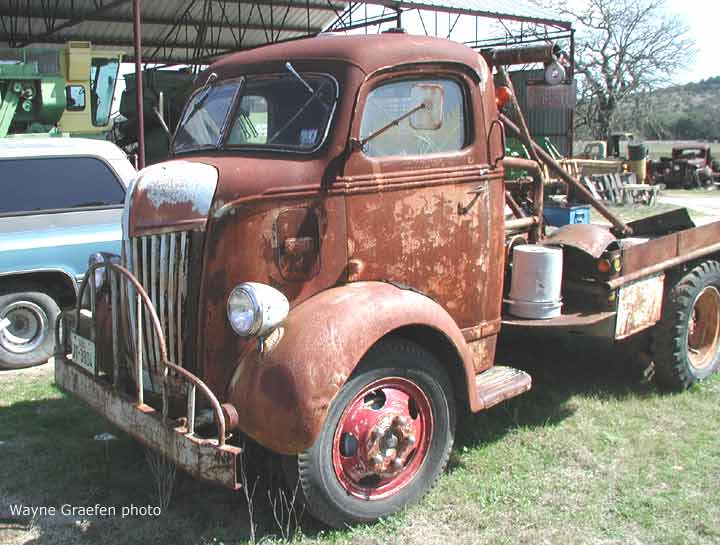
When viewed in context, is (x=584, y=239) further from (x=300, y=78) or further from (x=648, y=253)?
(x=300, y=78)

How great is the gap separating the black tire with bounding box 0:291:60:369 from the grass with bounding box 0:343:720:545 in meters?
0.82

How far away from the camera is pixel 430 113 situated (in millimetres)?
4234

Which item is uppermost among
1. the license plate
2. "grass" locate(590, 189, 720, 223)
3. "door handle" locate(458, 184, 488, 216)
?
"door handle" locate(458, 184, 488, 216)

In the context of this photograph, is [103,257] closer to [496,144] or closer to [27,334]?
[496,144]

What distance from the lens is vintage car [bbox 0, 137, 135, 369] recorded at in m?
6.38

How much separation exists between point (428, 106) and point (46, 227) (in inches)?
148

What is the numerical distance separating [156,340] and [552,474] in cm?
231

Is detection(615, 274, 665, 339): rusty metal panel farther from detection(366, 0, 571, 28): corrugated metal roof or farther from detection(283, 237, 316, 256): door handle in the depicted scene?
detection(366, 0, 571, 28): corrugated metal roof

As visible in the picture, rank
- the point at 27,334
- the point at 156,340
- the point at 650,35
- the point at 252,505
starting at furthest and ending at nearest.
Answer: the point at 650,35
the point at 27,334
the point at 252,505
the point at 156,340

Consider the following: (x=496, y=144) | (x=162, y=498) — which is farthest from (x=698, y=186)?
(x=162, y=498)

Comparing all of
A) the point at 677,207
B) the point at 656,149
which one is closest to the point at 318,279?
the point at 677,207

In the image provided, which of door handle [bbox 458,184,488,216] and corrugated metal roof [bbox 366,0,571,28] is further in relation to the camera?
corrugated metal roof [bbox 366,0,571,28]

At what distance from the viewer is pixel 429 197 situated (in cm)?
415

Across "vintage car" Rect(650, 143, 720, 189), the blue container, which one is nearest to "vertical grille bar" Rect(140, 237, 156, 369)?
the blue container
